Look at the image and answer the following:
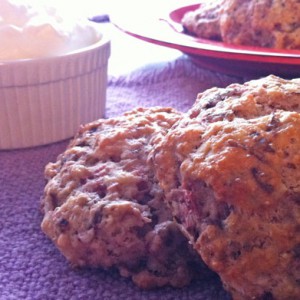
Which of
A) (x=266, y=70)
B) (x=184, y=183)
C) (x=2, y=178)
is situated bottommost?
(x=2, y=178)

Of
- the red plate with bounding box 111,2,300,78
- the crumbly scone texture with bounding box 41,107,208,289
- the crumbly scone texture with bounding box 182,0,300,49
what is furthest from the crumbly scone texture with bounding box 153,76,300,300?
the crumbly scone texture with bounding box 182,0,300,49

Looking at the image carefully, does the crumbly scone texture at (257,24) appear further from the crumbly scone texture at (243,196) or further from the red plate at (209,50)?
the crumbly scone texture at (243,196)

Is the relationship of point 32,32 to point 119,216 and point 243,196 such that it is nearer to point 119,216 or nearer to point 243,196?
point 119,216

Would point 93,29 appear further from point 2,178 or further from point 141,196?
point 141,196

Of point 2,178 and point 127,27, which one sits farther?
point 127,27

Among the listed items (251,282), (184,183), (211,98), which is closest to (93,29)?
(211,98)

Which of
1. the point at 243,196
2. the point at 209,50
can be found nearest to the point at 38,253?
the point at 243,196

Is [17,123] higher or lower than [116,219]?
lower

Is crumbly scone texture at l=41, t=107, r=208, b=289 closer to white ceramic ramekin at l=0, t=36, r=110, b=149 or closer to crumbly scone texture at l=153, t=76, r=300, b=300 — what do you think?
crumbly scone texture at l=153, t=76, r=300, b=300
